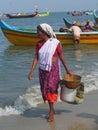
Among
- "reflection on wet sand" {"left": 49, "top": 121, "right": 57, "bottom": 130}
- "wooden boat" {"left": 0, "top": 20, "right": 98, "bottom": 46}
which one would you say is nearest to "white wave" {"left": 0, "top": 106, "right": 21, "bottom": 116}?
"reflection on wet sand" {"left": 49, "top": 121, "right": 57, "bottom": 130}

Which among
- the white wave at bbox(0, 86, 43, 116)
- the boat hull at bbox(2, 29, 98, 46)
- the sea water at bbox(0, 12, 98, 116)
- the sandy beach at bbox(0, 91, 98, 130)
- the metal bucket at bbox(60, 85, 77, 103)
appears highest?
the metal bucket at bbox(60, 85, 77, 103)

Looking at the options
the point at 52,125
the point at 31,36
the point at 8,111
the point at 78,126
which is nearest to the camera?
the point at 78,126

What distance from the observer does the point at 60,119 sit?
5.50 metres

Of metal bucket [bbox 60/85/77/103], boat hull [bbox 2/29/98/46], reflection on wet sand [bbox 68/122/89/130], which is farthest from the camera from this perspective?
boat hull [bbox 2/29/98/46]

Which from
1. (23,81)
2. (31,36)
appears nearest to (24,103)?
(23,81)

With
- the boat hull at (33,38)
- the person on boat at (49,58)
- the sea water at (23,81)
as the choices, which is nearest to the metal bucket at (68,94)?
the person on boat at (49,58)

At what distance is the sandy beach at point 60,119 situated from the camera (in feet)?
17.1

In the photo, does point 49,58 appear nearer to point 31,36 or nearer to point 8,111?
A: point 8,111

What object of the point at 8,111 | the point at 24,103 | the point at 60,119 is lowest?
the point at 24,103

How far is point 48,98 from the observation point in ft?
17.3

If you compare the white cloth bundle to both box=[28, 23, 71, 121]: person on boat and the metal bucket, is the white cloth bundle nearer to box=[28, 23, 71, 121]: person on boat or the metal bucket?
box=[28, 23, 71, 121]: person on boat

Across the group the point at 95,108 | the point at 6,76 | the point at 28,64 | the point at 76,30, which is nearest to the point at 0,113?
the point at 95,108

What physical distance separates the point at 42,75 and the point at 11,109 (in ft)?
3.87

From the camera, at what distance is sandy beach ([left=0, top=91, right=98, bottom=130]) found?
17.1 ft
